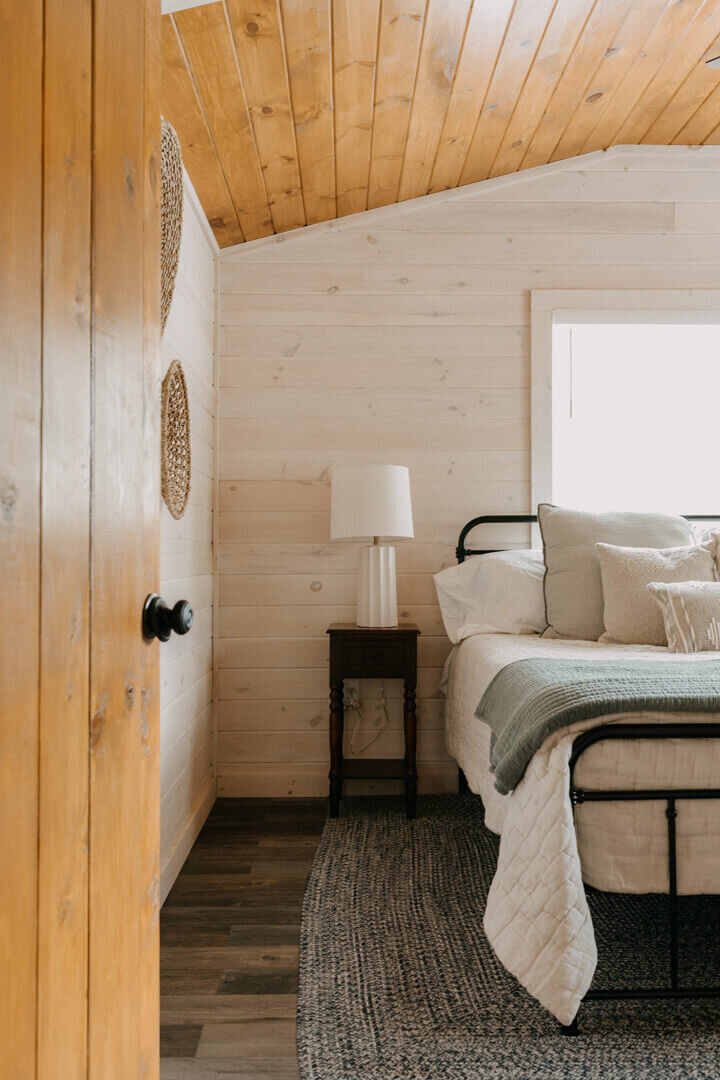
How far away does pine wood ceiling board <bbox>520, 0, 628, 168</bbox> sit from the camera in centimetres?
242

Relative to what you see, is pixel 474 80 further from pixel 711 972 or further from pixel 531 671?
pixel 711 972

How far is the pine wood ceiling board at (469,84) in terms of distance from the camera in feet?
7.59

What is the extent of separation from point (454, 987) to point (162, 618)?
4.44 ft

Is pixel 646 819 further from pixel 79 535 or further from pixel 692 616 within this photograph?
pixel 79 535

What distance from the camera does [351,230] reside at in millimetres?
3398

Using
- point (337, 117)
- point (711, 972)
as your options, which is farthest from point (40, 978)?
point (337, 117)

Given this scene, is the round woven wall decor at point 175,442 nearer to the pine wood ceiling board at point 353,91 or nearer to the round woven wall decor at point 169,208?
the round woven wall decor at point 169,208

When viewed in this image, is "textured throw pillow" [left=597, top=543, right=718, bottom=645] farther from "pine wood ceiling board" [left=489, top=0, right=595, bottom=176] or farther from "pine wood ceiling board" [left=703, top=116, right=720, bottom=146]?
"pine wood ceiling board" [left=703, top=116, right=720, bottom=146]

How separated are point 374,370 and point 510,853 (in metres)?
2.18

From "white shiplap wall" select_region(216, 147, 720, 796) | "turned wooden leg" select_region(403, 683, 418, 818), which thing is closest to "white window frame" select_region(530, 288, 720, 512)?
"white shiplap wall" select_region(216, 147, 720, 796)

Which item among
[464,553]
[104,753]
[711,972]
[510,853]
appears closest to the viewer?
[104,753]

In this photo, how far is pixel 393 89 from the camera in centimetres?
256

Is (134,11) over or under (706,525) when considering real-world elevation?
over

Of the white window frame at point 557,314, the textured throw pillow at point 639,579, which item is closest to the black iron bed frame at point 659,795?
the textured throw pillow at point 639,579
